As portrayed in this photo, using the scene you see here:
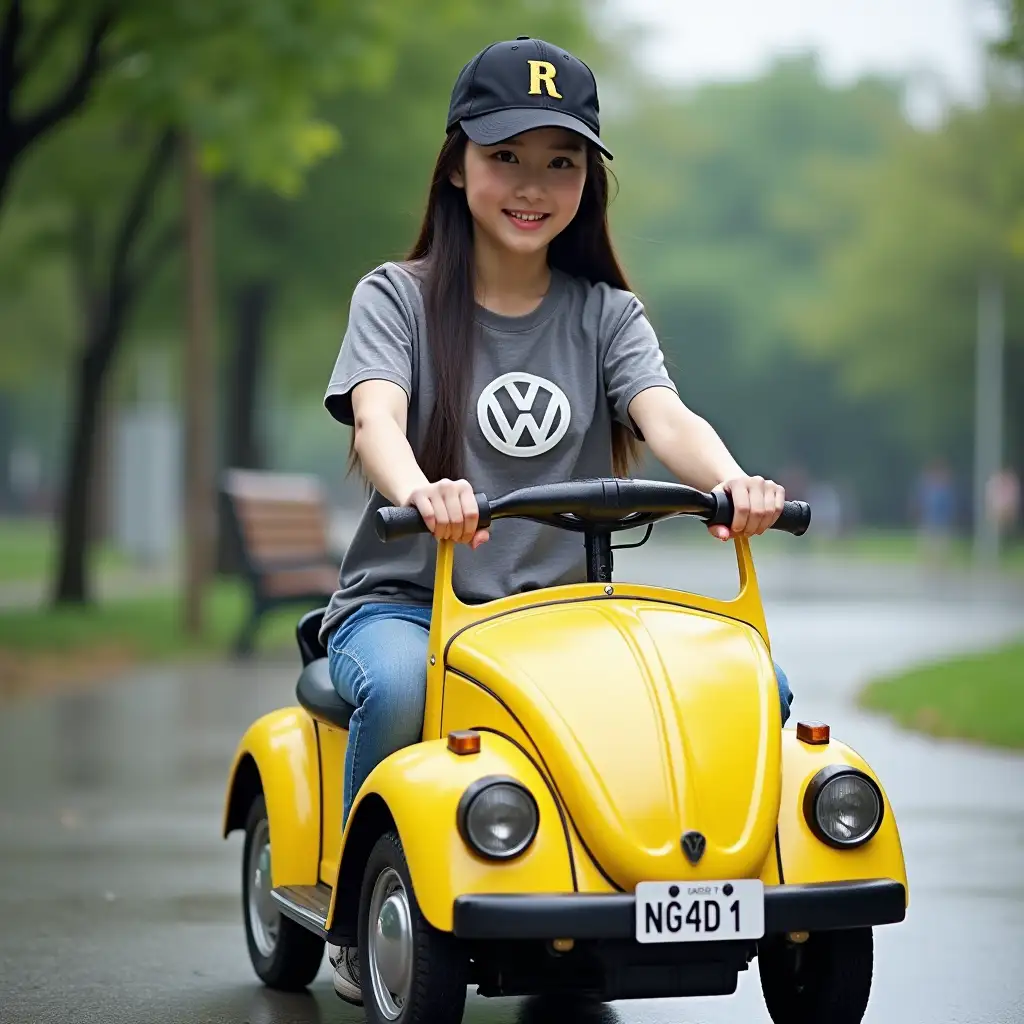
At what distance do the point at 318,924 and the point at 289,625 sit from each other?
14.9 m

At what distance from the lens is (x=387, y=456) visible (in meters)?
4.30

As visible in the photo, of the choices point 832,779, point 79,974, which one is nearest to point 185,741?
point 79,974

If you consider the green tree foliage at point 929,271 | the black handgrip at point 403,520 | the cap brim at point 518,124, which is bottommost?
the black handgrip at point 403,520

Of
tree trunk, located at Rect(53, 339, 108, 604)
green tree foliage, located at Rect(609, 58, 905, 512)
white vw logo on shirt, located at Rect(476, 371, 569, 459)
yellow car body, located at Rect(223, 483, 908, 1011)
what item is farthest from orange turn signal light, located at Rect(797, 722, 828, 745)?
green tree foliage, located at Rect(609, 58, 905, 512)

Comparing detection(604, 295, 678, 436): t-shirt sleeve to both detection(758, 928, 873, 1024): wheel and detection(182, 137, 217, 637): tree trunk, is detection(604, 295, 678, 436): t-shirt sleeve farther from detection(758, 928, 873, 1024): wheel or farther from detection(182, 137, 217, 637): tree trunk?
detection(182, 137, 217, 637): tree trunk

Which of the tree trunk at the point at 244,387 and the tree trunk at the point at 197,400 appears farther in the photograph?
the tree trunk at the point at 244,387

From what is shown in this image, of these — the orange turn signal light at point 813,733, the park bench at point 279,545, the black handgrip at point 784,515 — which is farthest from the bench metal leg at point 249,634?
the orange turn signal light at point 813,733

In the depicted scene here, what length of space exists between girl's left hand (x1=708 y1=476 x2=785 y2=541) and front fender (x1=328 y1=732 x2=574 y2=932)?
666mm

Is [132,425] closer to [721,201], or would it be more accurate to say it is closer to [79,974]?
[79,974]

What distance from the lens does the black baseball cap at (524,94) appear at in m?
4.48

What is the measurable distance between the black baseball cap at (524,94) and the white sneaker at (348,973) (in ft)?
5.60

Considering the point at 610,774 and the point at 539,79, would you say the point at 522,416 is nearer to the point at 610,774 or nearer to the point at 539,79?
the point at 539,79

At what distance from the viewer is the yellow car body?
369 cm

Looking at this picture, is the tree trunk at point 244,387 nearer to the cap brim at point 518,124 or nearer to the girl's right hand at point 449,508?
the cap brim at point 518,124
